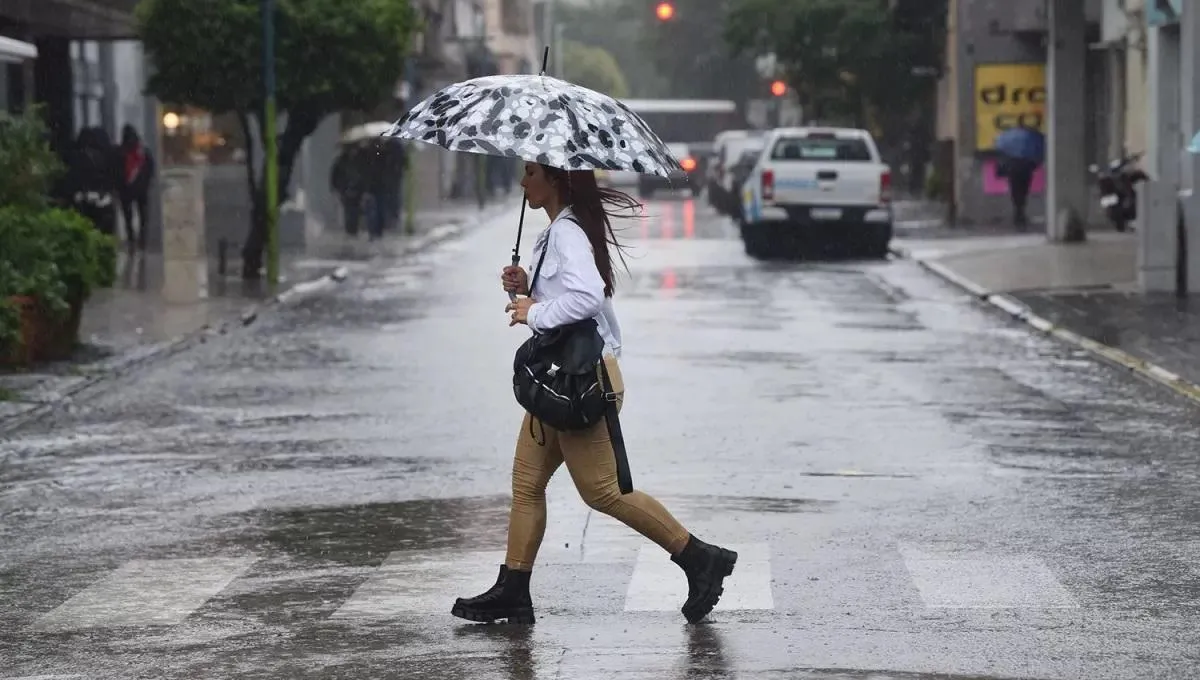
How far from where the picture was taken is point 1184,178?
80.0 feet

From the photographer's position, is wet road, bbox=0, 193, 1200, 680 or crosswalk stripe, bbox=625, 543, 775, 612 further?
crosswalk stripe, bbox=625, 543, 775, 612

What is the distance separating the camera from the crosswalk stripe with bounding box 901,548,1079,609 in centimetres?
855

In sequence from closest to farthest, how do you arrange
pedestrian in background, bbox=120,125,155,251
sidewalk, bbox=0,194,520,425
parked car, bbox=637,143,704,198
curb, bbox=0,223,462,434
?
curb, bbox=0,223,462,434 < sidewalk, bbox=0,194,520,425 < pedestrian in background, bbox=120,125,155,251 < parked car, bbox=637,143,704,198

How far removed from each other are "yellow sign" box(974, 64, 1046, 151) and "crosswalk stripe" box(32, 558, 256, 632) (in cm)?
3446

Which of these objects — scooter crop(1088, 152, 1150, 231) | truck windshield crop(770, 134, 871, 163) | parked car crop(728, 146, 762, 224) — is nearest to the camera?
scooter crop(1088, 152, 1150, 231)

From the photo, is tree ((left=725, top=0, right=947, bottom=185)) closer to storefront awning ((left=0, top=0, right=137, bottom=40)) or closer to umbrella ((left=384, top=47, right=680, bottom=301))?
storefront awning ((left=0, top=0, right=137, bottom=40))

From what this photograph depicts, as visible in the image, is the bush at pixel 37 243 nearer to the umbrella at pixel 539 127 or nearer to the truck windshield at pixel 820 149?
the umbrella at pixel 539 127

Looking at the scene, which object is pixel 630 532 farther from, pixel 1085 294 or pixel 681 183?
pixel 681 183

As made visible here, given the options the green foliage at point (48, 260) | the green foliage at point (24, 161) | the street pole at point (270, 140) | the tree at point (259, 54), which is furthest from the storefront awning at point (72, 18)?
the green foliage at point (24, 161)

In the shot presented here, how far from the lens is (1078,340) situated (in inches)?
763

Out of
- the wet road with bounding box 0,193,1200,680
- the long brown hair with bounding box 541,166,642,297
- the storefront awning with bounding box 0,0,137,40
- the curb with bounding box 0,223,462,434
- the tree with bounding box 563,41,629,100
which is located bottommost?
the wet road with bounding box 0,193,1200,680

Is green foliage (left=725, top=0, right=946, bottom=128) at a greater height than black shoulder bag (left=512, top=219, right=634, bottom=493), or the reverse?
green foliage (left=725, top=0, right=946, bottom=128)

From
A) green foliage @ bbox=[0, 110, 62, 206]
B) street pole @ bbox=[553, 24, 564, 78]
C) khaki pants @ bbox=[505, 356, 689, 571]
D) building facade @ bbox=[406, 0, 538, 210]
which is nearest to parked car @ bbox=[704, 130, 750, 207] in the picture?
building facade @ bbox=[406, 0, 538, 210]

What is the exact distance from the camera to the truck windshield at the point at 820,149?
35000 millimetres
